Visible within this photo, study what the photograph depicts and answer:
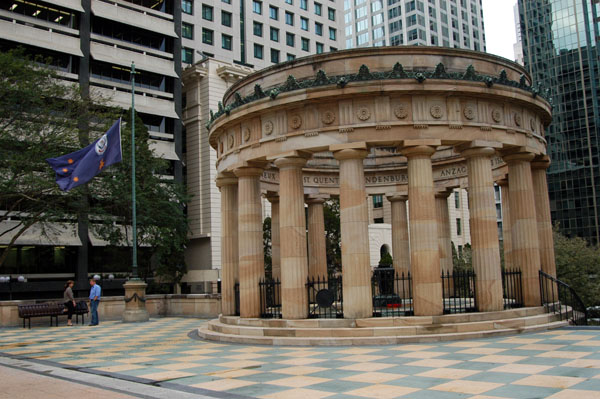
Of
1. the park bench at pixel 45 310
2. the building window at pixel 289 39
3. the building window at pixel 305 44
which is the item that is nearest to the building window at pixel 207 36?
the building window at pixel 289 39

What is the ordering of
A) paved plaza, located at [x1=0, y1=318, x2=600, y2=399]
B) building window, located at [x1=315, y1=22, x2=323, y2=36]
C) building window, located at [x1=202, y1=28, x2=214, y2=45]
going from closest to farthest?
1. paved plaza, located at [x1=0, y1=318, x2=600, y2=399]
2. building window, located at [x1=202, y1=28, x2=214, y2=45]
3. building window, located at [x1=315, y1=22, x2=323, y2=36]

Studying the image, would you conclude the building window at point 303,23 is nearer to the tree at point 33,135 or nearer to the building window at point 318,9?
the building window at point 318,9

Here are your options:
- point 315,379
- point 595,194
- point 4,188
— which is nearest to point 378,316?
point 315,379

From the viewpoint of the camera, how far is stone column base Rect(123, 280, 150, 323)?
29344 millimetres

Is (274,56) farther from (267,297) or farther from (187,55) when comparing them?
(267,297)

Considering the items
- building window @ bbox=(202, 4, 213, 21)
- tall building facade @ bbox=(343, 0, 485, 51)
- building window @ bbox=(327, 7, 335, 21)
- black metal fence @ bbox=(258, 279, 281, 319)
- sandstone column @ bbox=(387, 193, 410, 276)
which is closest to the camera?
black metal fence @ bbox=(258, 279, 281, 319)

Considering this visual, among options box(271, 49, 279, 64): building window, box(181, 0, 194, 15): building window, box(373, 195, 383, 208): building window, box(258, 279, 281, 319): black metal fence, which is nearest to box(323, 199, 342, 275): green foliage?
box(373, 195, 383, 208): building window

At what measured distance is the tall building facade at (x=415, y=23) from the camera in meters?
128

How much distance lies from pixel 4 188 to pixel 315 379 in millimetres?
27436

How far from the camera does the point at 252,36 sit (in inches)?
2985

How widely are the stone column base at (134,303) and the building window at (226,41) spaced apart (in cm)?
4915

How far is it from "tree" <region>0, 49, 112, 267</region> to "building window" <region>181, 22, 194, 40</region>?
33905 millimetres

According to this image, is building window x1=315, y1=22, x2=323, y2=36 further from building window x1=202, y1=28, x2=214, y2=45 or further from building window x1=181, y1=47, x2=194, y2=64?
building window x1=181, y1=47, x2=194, y2=64

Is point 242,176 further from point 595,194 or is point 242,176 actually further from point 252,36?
point 595,194
